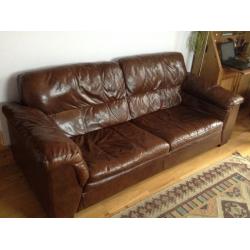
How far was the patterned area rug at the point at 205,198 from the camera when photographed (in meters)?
1.92

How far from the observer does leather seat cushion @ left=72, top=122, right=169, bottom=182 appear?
179cm

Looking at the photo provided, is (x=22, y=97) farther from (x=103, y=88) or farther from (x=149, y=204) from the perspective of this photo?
(x=149, y=204)

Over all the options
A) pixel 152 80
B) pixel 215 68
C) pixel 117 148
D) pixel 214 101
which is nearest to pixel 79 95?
pixel 117 148

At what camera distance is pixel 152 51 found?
2811mm

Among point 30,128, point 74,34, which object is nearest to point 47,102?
point 30,128

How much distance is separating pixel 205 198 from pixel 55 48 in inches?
69.6

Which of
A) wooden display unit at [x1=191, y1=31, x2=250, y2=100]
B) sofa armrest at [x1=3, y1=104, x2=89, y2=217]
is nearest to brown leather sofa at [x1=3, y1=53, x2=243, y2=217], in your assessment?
sofa armrest at [x1=3, y1=104, x2=89, y2=217]

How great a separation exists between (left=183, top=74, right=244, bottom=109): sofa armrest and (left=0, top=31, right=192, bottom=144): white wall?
1.95 ft

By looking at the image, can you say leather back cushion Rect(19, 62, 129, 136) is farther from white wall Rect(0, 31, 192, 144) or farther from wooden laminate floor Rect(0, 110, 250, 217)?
wooden laminate floor Rect(0, 110, 250, 217)

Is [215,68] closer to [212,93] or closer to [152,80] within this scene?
[212,93]

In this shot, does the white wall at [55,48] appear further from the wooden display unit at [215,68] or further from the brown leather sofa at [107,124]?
the wooden display unit at [215,68]

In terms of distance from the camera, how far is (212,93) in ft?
8.52

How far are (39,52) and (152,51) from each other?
4.06ft

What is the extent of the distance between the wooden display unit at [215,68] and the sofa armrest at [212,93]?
0.30ft
